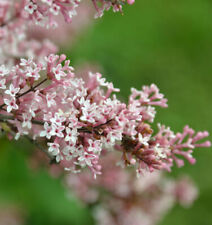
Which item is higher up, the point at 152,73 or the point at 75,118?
the point at 152,73

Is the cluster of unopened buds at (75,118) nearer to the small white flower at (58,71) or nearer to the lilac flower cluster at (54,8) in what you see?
the small white flower at (58,71)

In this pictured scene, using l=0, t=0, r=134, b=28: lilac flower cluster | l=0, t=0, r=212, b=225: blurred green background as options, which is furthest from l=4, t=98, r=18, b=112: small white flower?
l=0, t=0, r=212, b=225: blurred green background

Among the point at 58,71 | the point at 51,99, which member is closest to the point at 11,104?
the point at 51,99

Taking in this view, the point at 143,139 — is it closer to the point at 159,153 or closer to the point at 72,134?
the point at 159,153

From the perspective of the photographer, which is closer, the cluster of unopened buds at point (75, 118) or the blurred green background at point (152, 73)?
the cluster of unopened buds at point (75, 118)

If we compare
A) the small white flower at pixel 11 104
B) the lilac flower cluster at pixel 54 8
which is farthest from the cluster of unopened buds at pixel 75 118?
the lilac flower cluster at pixel 54 8

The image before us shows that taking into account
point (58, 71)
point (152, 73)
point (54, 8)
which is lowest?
point (58, 71)

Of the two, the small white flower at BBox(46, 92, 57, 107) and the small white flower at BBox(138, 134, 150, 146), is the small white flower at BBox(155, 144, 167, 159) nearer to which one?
the small white flower at BBox(138, 134, 150, 146)

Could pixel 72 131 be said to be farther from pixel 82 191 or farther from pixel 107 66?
pixel 107 66

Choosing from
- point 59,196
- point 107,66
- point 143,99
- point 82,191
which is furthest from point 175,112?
point 143,99
